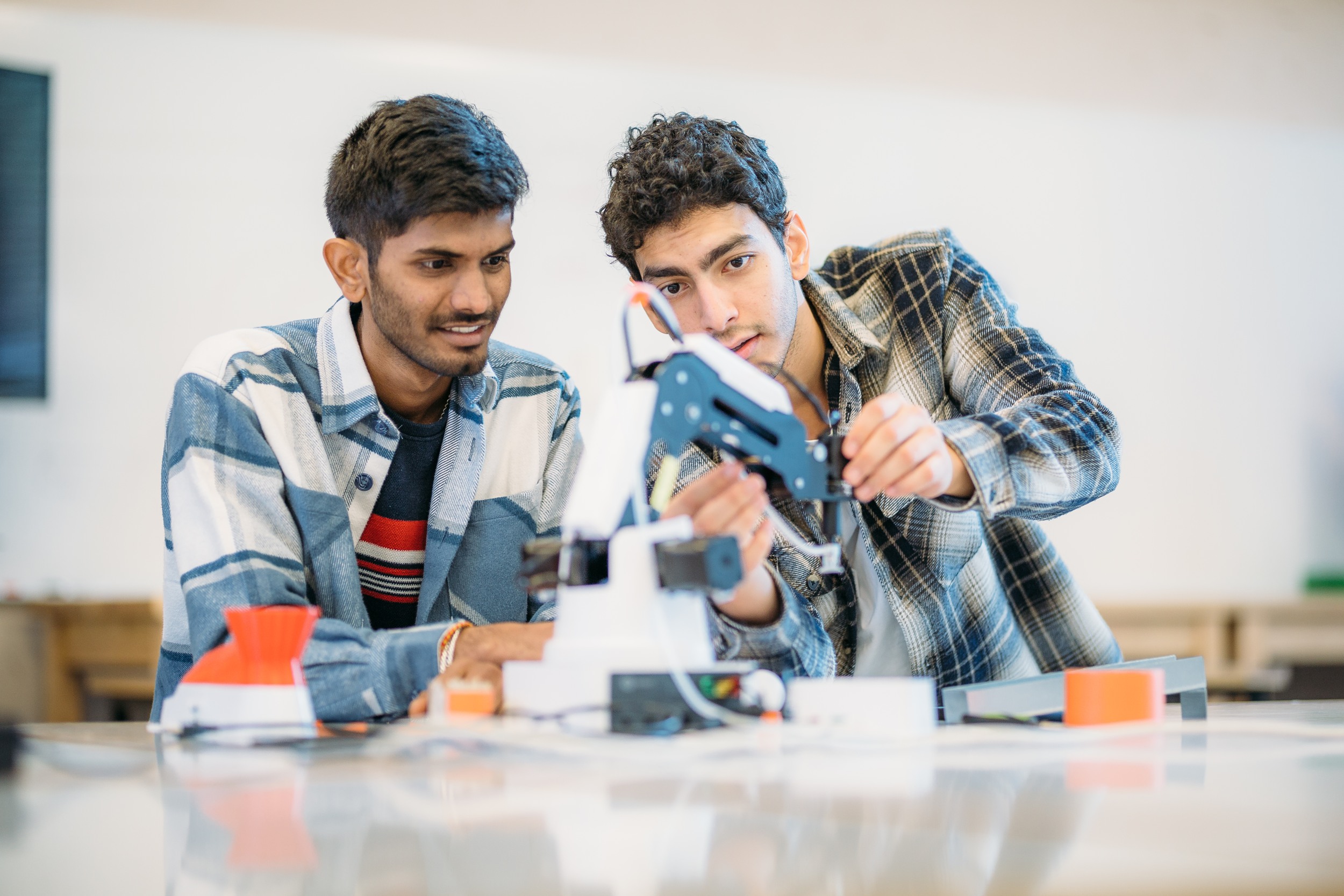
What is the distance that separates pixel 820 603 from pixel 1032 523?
447mm

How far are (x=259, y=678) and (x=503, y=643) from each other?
33 centimetres

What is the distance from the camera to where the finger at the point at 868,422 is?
3.78ft

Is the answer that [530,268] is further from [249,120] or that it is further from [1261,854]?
[1261,854]

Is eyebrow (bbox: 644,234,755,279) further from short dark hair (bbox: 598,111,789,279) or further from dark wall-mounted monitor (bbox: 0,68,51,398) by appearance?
dark wall-mounted monitor (bbox: 0,68,51,398)

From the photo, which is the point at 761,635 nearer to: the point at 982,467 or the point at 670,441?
the point at 982,467

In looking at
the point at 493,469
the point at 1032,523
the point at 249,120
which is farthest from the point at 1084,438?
the point at 249,120

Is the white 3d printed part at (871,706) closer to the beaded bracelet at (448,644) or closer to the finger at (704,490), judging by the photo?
the finger at (704,490)

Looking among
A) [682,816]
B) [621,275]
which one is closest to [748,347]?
[682,816]

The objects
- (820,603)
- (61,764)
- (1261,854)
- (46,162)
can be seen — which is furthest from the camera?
(46,162)

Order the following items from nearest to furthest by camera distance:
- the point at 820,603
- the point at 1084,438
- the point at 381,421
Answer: the point at 1084,438 → the point at 381,421 → the point at 820,603

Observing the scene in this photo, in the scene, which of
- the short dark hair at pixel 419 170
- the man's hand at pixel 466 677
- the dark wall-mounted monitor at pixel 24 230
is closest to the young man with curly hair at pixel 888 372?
the short dark hair at pixel 419 170

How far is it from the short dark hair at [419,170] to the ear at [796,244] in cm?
46

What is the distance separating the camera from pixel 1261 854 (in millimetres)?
519

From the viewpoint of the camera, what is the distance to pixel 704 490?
1.13m
